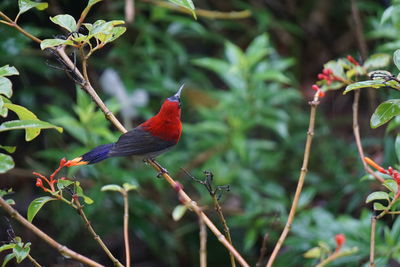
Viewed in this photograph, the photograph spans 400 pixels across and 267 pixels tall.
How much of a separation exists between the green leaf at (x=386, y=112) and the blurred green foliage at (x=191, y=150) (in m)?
1.26

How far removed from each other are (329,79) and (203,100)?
2231mm

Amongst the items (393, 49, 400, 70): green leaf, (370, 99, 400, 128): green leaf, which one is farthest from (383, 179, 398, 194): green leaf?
(393, 49, 400, 70): green leaf

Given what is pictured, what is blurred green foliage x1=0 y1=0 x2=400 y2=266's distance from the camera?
278 centimetres

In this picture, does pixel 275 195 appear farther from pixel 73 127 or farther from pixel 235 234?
pixel 73 127

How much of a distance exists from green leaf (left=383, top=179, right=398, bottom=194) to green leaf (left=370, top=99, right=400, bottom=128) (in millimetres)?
143

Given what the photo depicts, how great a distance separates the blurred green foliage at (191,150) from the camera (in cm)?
278

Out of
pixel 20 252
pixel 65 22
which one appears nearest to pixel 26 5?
pixel 65 22

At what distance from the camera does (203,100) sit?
3.88 meters

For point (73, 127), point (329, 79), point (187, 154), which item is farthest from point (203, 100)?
point (329, 79)

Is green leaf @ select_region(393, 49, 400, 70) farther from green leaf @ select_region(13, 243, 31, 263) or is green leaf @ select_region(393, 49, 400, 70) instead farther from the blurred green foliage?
the blurred green foliage

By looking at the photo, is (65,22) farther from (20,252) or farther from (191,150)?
(191,150)

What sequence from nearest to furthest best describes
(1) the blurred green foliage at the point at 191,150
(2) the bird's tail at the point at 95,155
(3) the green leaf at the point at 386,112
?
(3) the green leaf at the point at 386,112 → (2) the bird's tail at the point at 95,155 → (1) the blurred green foliage at the point at 191,150

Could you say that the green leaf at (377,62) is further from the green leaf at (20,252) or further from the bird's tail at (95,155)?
the green leaf at (20,252)

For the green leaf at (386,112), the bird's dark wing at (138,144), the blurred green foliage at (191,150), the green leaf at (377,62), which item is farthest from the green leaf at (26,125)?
the blurred green foliage at (191,150)
